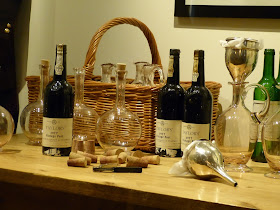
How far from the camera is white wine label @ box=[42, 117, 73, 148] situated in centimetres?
127

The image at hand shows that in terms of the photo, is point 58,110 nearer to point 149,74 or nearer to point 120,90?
point 120,90

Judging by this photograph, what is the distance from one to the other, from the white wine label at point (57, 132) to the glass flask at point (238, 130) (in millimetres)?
389

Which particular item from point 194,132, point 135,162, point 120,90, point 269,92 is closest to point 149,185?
point 135,162

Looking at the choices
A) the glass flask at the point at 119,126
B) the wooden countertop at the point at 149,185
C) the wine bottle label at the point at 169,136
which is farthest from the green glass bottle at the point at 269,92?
the glass flask at the point at 119,126

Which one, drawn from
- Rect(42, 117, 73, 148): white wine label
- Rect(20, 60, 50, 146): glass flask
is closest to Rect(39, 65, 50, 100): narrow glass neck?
Rect(20, 60, 50, 146): glass flask

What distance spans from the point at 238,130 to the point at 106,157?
0.33m

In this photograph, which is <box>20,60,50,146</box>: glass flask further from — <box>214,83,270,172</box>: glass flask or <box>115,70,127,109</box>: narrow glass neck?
<box>214,83,270,172</box>: glass flask

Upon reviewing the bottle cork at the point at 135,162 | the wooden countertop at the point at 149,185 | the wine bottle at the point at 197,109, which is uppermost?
the wine bottle at the point at 197,109

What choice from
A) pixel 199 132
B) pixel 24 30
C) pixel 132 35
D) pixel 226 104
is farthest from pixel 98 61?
pixel 199 132

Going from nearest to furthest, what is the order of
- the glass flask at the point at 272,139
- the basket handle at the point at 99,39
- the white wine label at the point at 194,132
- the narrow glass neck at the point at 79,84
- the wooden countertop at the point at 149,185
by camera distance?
the wooden countertop at the point at 149,185 < the glass flask at the point at 272,139 < the white wine label at the point at 194,132 < the narrow glass neck at the point at 79,84 < the basket handle at the point at 99,39

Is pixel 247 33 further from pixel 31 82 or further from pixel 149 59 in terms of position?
pixel 31 82

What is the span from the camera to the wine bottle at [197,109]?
1.25 m

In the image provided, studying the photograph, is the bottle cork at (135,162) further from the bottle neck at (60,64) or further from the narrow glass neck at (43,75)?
the narrow glass neck at (43,75)

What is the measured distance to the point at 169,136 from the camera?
1310mm
